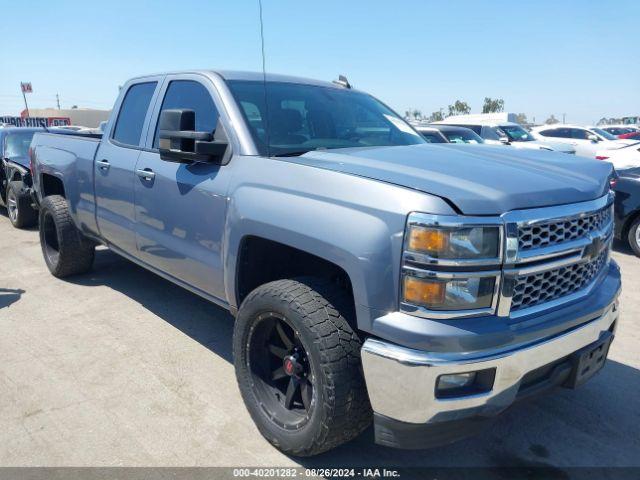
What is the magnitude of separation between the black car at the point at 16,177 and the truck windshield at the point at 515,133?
42.8ft

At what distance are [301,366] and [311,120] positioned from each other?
164 cm

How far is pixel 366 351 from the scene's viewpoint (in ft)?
7.16

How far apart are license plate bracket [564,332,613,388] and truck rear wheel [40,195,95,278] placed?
4560mm

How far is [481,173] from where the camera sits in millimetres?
2443

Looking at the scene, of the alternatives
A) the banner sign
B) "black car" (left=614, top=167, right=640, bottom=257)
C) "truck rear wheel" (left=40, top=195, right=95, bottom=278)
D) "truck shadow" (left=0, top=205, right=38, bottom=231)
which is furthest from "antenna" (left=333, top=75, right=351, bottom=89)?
the banner sign

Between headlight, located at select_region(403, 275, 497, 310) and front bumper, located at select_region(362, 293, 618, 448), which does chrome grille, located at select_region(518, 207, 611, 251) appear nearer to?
headlight, located at select_region(403, 275, 497, 310)

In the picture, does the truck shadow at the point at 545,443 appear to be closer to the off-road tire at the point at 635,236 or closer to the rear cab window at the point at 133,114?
the rear cab window at the point at 133,114

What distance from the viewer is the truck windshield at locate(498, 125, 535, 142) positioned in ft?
53.5

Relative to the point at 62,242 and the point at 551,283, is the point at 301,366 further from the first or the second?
the point at 62,242

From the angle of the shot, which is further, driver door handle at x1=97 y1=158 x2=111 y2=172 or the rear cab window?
driver door handle at x1=97 y1=158 x2=111 y2=172

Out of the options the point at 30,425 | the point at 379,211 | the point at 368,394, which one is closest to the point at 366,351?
the point at 368,394

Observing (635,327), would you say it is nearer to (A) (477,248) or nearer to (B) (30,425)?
(A) (477,248)

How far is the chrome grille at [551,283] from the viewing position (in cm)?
223

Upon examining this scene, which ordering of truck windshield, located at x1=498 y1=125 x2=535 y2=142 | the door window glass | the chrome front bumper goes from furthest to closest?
1. truck windshield, located at x1=498 y1=125 x2=535 y2=142
2. the door window glass
3. the chrome front bumper
